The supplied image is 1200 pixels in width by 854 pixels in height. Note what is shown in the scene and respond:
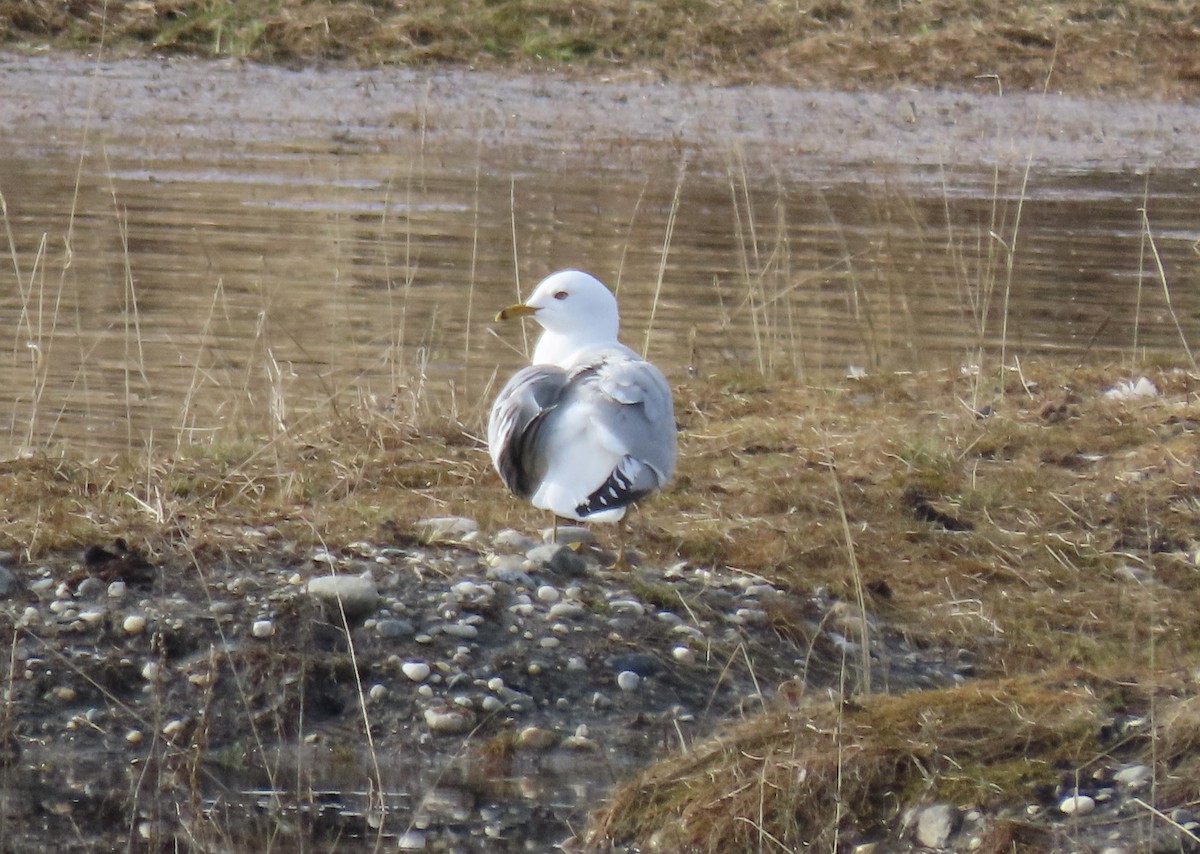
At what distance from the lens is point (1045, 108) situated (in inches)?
773

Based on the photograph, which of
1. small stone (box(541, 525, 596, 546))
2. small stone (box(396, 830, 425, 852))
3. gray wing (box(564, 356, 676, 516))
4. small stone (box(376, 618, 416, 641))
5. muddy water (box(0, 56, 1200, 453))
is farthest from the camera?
muddy water (box(0, 56, 1200, 453))

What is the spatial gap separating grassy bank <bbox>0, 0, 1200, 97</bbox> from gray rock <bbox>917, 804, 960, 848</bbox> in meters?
16.8

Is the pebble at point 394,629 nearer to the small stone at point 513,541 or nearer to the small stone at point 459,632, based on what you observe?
the small stone at point 459,632

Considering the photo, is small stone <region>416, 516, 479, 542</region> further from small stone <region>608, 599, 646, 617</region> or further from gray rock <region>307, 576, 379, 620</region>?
small stone <region>608, 599, 646, 617</region>

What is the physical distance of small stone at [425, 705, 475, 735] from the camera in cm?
502

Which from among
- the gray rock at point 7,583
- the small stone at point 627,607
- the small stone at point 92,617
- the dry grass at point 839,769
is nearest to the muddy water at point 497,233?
the gray rock at point 7,583

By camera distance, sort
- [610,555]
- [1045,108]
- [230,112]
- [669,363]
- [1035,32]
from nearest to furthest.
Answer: [610,555] → [669,363] → [230,112] → [1045,108] → [1035,32]

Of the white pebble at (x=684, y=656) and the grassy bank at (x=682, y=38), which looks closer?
the white pebble at (x=684, y=656)

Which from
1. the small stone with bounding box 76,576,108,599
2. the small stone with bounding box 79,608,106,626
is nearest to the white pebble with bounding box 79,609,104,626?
the small stone with bounding box 79,608,106,626

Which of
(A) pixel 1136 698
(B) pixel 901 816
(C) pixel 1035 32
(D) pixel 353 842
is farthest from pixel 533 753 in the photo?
(C) pixel 1035 32

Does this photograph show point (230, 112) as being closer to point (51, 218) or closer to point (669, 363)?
point (51, 218)

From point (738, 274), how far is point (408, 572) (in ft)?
20.9

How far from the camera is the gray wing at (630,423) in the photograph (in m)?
5.70

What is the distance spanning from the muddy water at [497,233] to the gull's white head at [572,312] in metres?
0.80
